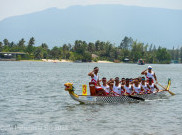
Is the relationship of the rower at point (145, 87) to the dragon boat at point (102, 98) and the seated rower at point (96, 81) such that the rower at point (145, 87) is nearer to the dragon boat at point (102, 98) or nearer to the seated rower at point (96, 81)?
the dragon boat at point (102, 98)

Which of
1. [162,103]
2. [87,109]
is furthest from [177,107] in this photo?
[87,109]

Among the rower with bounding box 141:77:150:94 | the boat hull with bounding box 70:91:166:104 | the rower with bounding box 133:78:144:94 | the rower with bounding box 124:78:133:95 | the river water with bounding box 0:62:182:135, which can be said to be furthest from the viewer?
the rower with bounding box 141:77:150:94

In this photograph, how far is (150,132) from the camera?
17.2 m

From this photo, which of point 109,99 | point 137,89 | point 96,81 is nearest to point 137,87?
point 137,89

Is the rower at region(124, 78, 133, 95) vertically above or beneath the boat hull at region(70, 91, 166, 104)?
above

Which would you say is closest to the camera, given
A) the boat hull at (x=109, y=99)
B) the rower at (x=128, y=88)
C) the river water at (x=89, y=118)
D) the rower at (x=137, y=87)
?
the river water at (x=89, y=118)

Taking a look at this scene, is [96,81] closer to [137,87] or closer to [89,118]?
[89,118]

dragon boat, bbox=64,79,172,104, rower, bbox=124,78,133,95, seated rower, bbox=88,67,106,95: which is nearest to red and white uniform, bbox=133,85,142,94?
dragon boat, bbox=64,79,172,104

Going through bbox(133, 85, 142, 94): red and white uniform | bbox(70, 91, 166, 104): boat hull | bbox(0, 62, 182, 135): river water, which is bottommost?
bbox(0, 62, 182, 135): river water

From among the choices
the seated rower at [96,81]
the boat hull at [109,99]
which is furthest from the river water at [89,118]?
the seated rower at [96,81]

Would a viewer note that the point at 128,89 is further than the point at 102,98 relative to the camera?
Yes

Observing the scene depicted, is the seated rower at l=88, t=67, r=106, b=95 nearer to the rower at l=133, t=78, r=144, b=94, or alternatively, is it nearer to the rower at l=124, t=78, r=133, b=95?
the rower at l=124, t=78, r=133, b=95

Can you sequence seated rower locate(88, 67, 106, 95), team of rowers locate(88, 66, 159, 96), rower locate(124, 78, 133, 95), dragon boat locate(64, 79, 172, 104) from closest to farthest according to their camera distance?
1. seated rower locate(88, 67, 106, 95)
2. dragon boat locate(64, 79, 172, 104)
3. team of rowers locate(88, 66, 159, 96)
4. rower locate(124, 78, 133, 95)

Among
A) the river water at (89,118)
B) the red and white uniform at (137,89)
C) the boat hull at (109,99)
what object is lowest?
the river water at (89,118)
